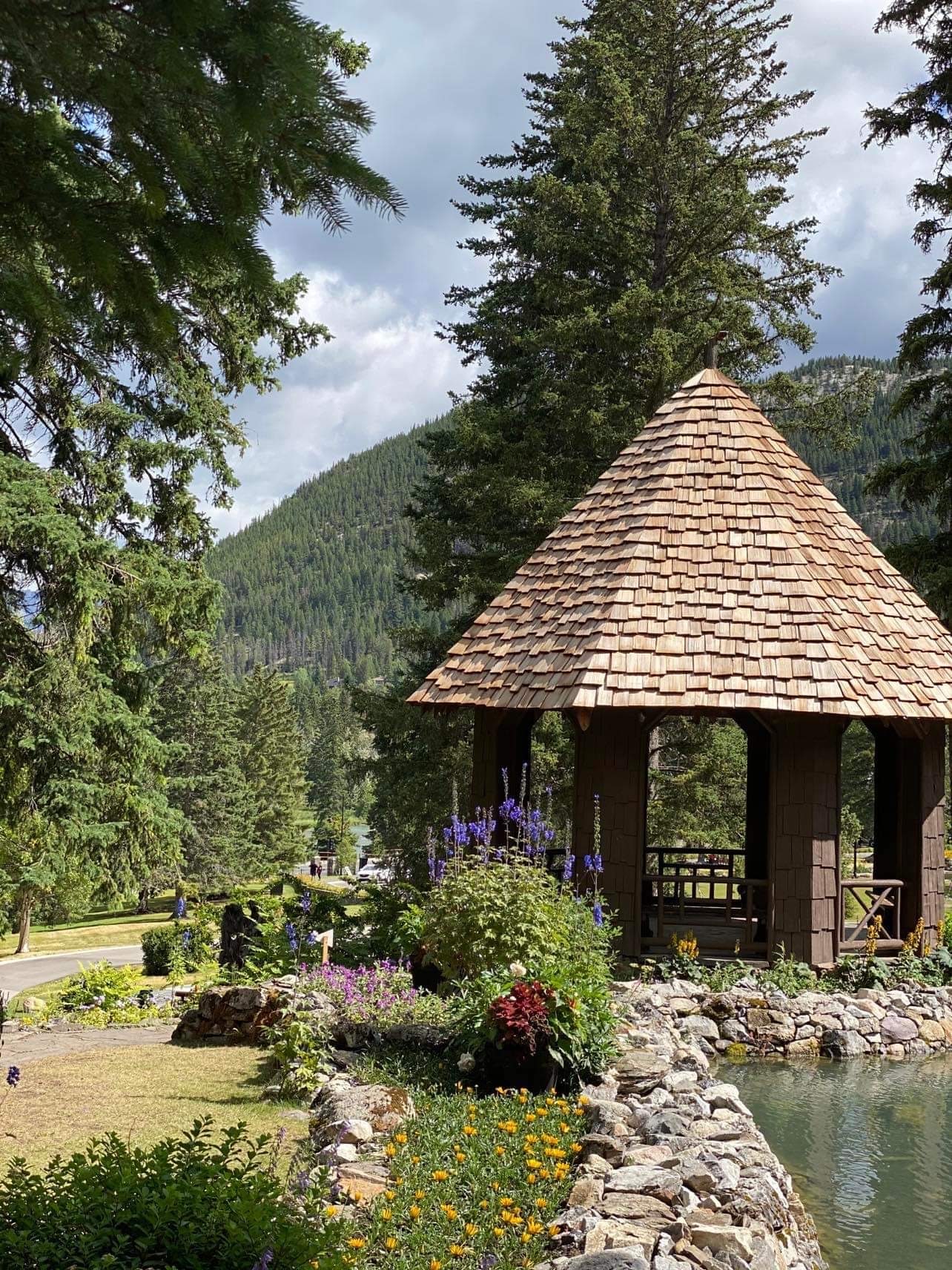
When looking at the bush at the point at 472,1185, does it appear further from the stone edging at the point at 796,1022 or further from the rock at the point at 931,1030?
the rock at the point at 931,1030

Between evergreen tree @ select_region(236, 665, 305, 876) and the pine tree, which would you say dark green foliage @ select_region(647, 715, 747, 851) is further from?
evergreen tree @ select_region(236, 665, 305, 876)

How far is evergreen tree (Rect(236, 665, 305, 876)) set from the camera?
5038cm

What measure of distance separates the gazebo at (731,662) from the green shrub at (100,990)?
3.78 metres

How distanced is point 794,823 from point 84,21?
9214 mm

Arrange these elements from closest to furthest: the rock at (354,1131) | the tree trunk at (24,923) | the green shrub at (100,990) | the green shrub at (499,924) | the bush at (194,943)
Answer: the rock at (354,1131) < the green shrub at (499,924) < the green shrub at (100,990) < the bush at (194,943) < the tree trunk at (24,923)

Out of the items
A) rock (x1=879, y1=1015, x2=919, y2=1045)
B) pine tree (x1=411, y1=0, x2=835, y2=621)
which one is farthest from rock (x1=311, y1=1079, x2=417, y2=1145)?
pine tree (x1=411, y1=0, x2=835, y2=621)

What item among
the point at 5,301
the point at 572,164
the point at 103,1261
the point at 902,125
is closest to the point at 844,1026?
the point at 103,1261

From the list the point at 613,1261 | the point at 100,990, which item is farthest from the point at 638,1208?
the point at 100,990

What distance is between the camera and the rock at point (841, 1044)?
9992 mm

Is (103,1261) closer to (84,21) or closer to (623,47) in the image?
(84,21)

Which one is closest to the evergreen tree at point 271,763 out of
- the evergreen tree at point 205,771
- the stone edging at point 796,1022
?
the evergreen tree at point 205,771

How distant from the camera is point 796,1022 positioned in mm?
10125

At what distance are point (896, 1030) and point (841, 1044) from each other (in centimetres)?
62

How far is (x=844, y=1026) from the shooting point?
10.1m
